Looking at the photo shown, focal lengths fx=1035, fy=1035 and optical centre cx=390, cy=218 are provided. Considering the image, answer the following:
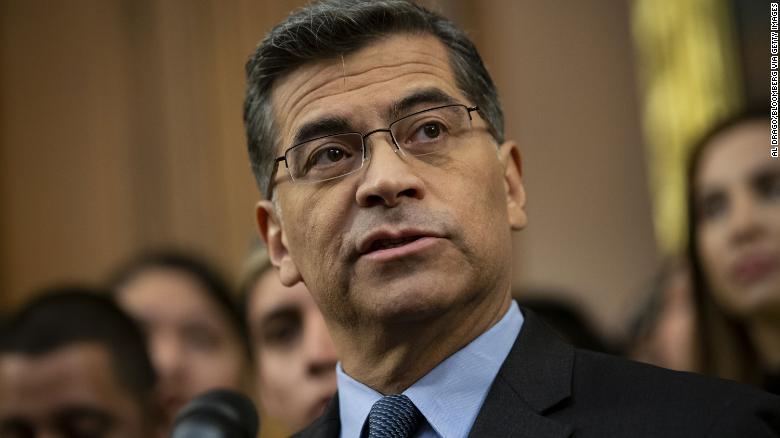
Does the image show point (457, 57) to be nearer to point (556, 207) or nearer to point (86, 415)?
point (86, 415)

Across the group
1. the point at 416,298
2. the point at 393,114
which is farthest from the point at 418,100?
the point at 416,298

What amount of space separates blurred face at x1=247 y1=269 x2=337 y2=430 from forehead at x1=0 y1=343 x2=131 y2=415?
0.45 m

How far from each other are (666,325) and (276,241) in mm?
1961

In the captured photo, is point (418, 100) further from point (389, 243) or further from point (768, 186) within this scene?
point (768, 186)

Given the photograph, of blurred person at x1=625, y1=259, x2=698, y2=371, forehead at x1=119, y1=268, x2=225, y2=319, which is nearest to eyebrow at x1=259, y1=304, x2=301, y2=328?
forehead at x1=119, y1=268, x2=225, y2=319

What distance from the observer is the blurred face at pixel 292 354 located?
2.99 meters

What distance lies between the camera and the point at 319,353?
300 cm

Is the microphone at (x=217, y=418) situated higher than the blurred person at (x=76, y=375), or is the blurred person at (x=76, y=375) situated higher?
the microphone at (x=217, y=418)

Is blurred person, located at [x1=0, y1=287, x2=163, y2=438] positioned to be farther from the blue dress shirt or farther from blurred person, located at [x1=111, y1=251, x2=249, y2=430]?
the blue dress shirt

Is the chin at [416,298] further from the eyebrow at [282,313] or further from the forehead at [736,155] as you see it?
the forehead at [736,155]

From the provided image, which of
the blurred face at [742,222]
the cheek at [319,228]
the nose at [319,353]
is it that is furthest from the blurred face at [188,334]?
the blurred face at [742,222]

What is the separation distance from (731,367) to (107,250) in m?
4.69

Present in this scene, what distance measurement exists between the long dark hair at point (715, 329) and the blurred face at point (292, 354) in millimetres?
1159

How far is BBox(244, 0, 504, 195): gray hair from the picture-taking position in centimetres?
219
